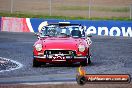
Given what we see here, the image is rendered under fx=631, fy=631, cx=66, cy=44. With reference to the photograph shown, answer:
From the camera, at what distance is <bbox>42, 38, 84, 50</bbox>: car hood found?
65.0 ft

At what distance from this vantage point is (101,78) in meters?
11.8

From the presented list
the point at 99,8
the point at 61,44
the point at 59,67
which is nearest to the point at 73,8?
the point at 99,8

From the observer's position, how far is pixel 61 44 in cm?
1995

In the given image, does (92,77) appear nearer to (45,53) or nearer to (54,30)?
(45,53)

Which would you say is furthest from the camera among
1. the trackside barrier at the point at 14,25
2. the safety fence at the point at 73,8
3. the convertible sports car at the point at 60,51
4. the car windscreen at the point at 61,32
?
the safety fence at the point at 73,8

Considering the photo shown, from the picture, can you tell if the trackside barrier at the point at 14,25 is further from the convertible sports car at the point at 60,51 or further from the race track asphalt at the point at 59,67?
the convertible sports car at the point at 60,51

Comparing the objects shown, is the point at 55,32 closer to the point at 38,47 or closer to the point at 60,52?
the point at 38,47

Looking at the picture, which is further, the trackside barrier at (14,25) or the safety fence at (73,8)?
the safety fence at (73,8)

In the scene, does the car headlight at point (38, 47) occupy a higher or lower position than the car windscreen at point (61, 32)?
lower

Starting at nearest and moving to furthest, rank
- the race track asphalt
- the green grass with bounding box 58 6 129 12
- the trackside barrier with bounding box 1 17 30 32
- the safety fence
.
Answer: the race track asphalt, the trackside barrier with bounding box 1 17 30 32, the safety fence, the green grass with bounding box 58 6 129 12

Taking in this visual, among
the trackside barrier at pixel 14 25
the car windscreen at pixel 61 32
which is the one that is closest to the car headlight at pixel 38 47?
the car windscreen at pixel 61 32

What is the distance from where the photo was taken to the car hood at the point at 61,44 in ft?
65.0

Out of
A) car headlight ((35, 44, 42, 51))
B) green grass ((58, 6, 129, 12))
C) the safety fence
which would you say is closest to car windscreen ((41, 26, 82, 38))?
car headlight ((35, 44, 42, 51))

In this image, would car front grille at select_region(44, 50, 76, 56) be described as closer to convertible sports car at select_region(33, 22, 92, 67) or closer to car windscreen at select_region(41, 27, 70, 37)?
convertible sports car at select_region(33, 22, 92, 67)
